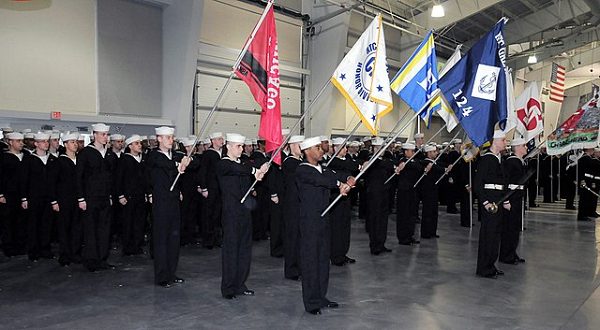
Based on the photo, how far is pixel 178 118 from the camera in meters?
14.8

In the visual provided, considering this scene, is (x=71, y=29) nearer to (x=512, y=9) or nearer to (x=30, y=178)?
(x=30, y=178)

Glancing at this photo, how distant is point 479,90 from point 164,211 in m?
4.46

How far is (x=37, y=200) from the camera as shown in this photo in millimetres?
9078

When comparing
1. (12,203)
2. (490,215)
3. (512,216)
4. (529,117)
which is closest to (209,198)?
(12,203)

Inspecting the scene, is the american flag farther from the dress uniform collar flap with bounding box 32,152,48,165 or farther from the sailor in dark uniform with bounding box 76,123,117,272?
the dress uniform collar flap with bounding box 32,152,48,165

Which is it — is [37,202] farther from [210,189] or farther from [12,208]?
[210,189]

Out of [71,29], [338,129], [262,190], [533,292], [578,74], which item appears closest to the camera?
[533,292]

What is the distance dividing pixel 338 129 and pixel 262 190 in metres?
10.7

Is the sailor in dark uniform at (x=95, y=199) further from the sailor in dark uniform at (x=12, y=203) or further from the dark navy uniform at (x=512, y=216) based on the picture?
the dark navy uniform at (x=512, y=216)

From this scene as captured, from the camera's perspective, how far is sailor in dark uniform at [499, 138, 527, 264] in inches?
353

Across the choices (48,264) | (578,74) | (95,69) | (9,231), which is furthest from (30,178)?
(578,74)

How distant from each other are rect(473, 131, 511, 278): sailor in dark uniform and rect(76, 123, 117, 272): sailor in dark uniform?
556cm

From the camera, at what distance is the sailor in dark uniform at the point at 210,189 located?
10008 mm

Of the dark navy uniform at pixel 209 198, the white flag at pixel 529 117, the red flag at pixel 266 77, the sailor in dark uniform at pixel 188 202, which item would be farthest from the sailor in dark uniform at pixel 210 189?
the white flag at pixel 529 117
